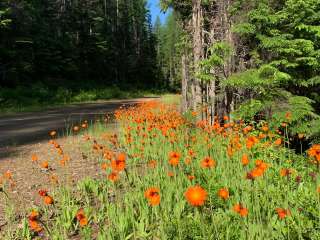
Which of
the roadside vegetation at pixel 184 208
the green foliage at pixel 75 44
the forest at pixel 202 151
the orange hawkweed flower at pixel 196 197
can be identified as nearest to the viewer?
the orange hawkweed flower at pixel 196 197

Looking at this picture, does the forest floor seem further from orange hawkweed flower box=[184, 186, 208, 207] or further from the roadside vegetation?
orange hawkweed flower box=[184, 186, 208, 207]

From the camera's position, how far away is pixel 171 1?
1364 centimetres

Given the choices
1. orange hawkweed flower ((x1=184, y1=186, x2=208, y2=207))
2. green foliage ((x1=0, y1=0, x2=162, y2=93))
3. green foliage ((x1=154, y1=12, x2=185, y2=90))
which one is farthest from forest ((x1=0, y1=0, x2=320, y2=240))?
green foliage ((x1=154, y1=12, x2=185, y2=90))

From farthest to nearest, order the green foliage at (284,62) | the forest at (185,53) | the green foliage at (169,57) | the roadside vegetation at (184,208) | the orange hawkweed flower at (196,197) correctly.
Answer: the green foliage at (169,57) → the forest at (185,53) → the green foliage at (284,62) → the roadside vegetation at (184,208) → the orange hawkweed flower at (196,197)

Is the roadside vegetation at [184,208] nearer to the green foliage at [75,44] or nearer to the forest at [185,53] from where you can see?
the forest at [185,53]

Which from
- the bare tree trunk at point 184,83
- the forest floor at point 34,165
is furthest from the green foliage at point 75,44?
the forest floor at point 34,165

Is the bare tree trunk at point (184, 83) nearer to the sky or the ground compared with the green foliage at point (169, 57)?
nearer to the ground

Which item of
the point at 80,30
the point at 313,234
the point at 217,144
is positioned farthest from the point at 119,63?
the point at 313,234

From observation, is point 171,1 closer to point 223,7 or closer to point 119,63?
point 223,7

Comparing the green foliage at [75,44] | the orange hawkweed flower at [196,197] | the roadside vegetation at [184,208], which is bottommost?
the roadside vegetation at [184,208]

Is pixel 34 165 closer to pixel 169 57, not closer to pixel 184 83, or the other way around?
pixel 184 83

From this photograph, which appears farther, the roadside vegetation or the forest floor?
the forest floor

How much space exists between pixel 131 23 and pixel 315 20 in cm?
5339

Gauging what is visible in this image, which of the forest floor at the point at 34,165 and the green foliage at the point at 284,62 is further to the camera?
the green foliage at the point at 284,62
